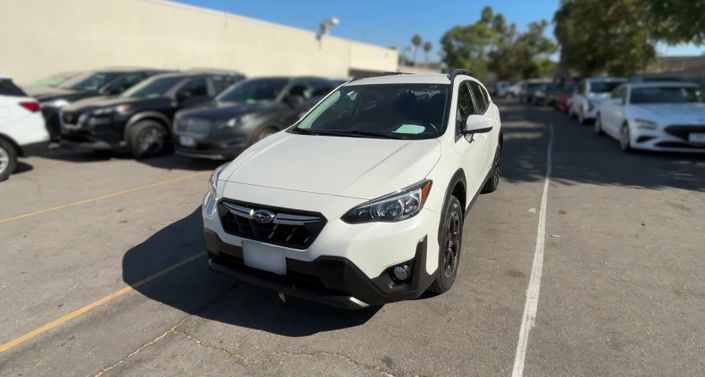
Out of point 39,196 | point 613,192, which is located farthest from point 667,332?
point 39,196

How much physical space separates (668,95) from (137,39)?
19.2 m

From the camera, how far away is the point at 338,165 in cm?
314

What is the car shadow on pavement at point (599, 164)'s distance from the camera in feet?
22.5

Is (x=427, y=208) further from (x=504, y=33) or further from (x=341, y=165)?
(x=504, y=33)

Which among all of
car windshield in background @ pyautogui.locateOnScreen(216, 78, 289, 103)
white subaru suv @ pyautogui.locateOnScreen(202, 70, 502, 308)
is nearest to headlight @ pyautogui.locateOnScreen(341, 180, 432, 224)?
white subaru suv @ pyautogui.locateOnScreen(202, 70, 502, 308)

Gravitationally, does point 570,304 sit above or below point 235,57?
below

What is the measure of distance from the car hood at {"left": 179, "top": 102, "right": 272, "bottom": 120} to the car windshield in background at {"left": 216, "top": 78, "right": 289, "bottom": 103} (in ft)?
1.35

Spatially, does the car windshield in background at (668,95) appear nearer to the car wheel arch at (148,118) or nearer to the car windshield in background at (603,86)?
the car windshield in background at (603,86)

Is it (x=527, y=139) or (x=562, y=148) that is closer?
(x=562, y=148)

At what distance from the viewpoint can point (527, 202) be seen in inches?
229

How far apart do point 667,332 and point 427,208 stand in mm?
1812

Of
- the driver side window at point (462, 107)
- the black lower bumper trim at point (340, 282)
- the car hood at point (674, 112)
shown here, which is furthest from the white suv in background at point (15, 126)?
the car hood at point (674, 112)

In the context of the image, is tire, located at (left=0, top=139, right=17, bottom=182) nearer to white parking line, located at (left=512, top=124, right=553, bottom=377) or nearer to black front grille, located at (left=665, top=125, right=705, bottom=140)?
white parking line, located at (left=512, top=124, right=553, bottom=377)

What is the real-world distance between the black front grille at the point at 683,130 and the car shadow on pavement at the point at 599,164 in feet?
1.62
